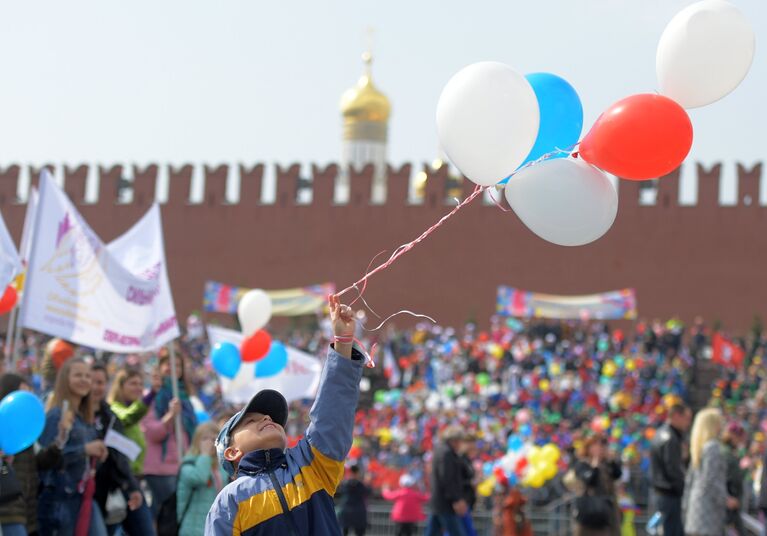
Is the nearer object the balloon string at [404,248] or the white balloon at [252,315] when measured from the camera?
the balloon string at [404,248]

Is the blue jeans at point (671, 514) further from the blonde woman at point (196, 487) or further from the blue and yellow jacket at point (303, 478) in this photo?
the blue and yellow jacket at point (303, 478)

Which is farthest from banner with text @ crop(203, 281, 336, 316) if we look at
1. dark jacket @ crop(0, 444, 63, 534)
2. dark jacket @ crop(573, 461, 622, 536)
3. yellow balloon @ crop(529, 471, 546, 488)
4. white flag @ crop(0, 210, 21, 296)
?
dark jacket @ crop(0, 444, 63, 534)

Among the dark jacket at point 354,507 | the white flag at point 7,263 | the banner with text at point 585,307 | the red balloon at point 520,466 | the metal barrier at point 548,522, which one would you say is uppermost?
the banner with text at point 585,307

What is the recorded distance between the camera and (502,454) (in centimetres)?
1686

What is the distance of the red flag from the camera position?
22906 millimetres

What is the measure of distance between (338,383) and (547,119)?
1.33m

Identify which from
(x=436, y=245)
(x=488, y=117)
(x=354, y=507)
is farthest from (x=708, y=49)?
(x=436, y=245)

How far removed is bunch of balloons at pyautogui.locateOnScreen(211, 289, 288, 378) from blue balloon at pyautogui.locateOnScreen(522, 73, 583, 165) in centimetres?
519

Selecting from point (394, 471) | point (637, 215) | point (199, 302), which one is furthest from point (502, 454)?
point (199, 302)

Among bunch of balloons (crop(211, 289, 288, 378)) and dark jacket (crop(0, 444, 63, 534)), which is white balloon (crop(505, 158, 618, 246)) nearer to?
dark jacket (crop(0, 444, 63, 534))

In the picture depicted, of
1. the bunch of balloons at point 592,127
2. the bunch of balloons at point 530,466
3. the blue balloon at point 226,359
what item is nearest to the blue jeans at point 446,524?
the blue balloon at point 226,359

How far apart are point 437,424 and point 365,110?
28.5 m

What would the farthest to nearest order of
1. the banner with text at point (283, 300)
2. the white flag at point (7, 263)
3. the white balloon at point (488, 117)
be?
the banner with text at point (283, 300), the white flag at point (7, 263), the white balloon at point (488, 117)

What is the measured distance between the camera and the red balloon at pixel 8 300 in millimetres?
8453
